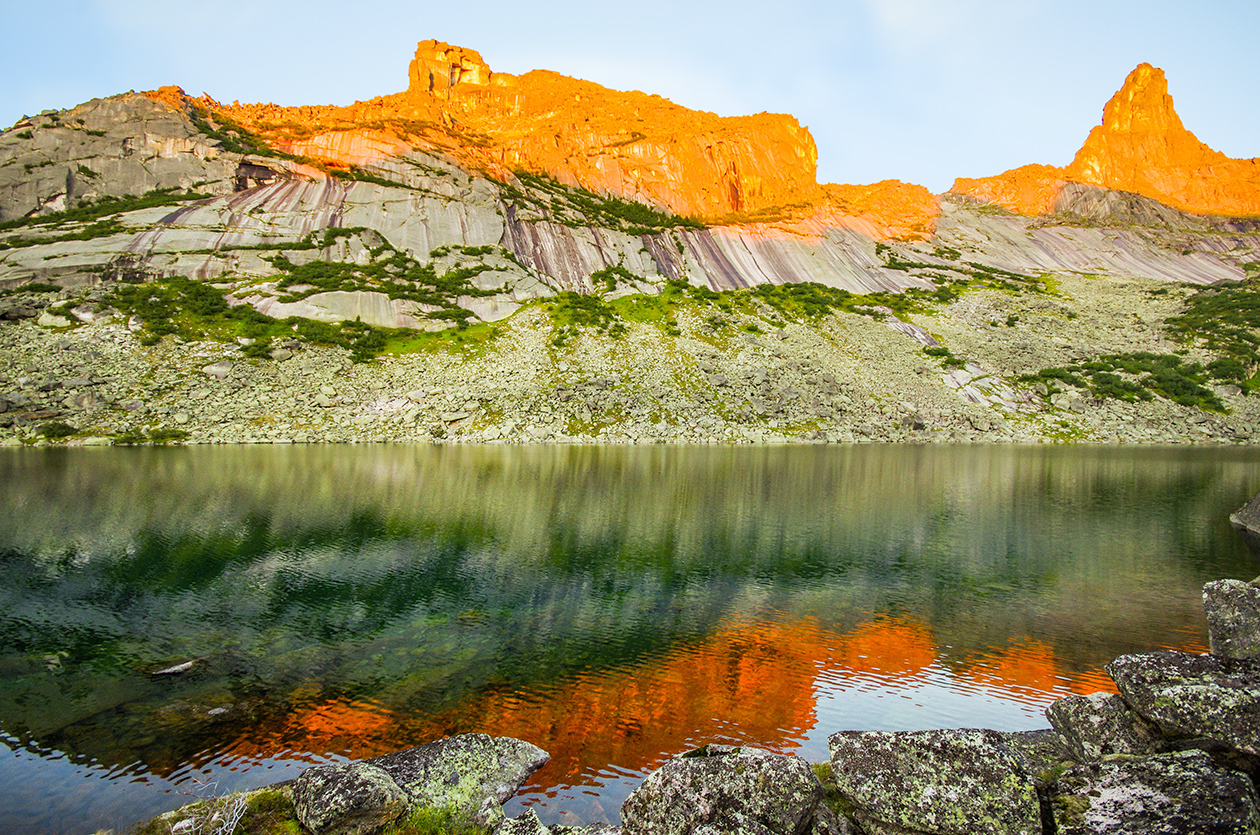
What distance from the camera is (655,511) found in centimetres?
3394

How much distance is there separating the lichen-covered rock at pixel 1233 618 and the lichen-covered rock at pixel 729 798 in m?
6.99

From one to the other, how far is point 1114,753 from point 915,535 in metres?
22.9

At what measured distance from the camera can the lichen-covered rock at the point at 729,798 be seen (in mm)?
6650

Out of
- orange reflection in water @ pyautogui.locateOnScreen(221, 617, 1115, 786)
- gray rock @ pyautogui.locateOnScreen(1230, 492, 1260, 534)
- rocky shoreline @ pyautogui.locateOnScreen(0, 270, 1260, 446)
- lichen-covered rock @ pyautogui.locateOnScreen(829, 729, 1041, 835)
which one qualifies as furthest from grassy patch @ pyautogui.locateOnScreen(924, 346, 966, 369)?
lichen-covered rock @ pyautogui.locateOnScreen(829, 729, 1041, 835)

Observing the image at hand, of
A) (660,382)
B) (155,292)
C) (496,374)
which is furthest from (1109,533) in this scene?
(155,292)

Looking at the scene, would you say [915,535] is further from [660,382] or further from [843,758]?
[660,382]

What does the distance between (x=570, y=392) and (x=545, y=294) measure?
119ft

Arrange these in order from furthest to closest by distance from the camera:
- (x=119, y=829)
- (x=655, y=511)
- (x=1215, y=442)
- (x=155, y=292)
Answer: (x=155, y=292) < (x=1215, y=442) < (x=655, y=511) < (x=119, y=829)

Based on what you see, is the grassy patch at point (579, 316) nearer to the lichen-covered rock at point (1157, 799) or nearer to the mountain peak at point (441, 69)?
the lichen-covered rock at point (1157, 799)

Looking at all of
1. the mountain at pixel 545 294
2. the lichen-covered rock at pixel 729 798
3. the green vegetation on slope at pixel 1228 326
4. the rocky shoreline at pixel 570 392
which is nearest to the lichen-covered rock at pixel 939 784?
the lichen-covered rock at pixel 729 798

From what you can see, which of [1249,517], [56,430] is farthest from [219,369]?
[1249,517]

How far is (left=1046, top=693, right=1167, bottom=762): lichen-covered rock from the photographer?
753 centimetres

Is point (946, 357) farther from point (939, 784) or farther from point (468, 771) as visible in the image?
point (468, 771)

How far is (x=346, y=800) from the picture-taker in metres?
7.45
